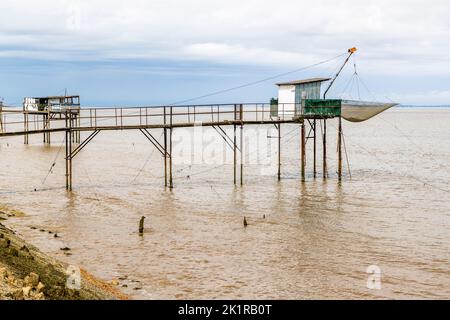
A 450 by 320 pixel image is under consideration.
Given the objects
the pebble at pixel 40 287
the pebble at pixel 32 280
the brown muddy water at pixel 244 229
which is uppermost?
the pebble at pixel 32 280

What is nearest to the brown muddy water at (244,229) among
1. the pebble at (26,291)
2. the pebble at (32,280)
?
the pebble at (32,280)

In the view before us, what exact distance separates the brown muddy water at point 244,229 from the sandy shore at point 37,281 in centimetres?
141

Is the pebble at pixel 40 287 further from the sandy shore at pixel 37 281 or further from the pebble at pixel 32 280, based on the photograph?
the pebble at pixel 32 280

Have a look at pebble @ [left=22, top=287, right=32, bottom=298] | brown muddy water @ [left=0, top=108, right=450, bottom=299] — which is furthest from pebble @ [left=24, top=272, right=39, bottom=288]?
brown muddy water @ [left=0, top=108, right=450, bottom=299]

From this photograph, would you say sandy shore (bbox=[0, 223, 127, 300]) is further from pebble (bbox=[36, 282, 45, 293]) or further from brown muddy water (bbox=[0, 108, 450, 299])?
brown muddy water (bbox=[0, 108, 450, 299])

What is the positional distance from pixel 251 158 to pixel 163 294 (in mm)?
40793

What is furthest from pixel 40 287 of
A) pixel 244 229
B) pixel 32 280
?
pixel 244 229

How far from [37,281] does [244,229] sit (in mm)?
12453

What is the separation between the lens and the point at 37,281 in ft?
38.0

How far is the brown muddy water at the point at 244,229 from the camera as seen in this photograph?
16484mm

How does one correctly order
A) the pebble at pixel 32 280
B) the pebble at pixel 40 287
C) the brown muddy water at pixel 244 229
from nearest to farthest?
1. the pebble at pixel 40 287
2. the pebble at pixel 32 280
3. the brown muddy water at pixel 244 229

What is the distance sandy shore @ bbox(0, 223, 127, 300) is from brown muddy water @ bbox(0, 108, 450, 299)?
141 cm

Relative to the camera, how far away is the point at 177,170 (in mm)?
44125
